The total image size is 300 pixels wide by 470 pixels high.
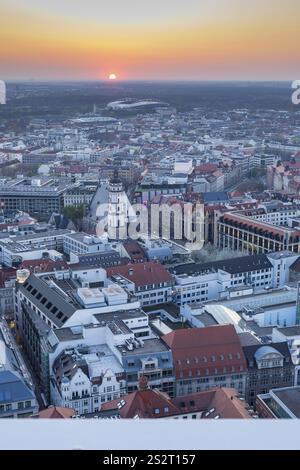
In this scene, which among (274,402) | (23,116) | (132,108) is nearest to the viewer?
(274,402)

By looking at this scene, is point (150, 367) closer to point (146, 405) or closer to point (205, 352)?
point (205, 352)

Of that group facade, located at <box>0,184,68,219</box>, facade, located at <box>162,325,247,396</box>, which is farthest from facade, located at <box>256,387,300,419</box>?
facade, located at <box>0,184,68,219</box>

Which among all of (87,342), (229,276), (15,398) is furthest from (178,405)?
(229,276)

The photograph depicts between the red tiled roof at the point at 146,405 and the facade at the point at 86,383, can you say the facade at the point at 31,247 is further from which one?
the red tiled roof at the point at 146,405

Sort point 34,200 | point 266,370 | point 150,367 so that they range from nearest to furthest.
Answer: point 150,367, point 266,370, point 34,200

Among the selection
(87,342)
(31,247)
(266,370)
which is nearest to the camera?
(266,370)

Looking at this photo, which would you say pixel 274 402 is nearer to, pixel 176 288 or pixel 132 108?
pixel 176 288

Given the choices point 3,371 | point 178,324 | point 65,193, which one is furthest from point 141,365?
point 65,193

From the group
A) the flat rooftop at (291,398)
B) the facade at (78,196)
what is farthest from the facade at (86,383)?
the facade at (78,196)
